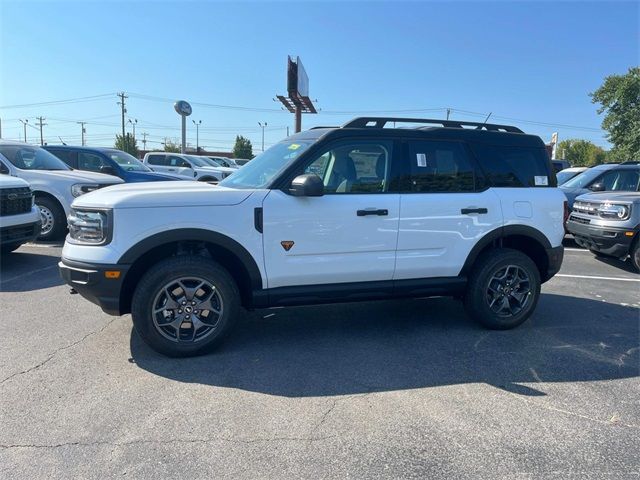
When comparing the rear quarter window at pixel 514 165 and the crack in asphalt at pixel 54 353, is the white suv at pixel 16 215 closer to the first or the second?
the crack in asphalt at pixel 54 353

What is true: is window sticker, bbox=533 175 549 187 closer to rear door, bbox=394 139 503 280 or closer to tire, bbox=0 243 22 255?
rear door, bbox=394 139 503 280

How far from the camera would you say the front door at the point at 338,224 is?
3.98 metres

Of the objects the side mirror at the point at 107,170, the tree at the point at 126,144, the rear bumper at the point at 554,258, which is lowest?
the rear bumper at the point at 554,258

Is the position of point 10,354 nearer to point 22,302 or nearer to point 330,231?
point 22,302

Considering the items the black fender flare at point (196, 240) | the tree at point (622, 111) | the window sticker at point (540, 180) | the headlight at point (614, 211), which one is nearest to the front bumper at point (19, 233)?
the black fender flare at point (196, 240)

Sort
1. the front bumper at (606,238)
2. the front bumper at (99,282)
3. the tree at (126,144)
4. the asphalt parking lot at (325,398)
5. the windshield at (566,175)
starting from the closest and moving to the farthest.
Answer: the asphalt parking lot at (325,398) < the front bumper at (99,282) < the front bumper at (606,238) < the windshield at (566,175) < the tree at (126,144)

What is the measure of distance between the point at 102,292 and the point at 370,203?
7.69 ft

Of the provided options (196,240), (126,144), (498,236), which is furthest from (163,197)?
(126,144)

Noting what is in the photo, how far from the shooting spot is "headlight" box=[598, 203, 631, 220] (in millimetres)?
7555

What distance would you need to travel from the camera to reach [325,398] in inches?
131

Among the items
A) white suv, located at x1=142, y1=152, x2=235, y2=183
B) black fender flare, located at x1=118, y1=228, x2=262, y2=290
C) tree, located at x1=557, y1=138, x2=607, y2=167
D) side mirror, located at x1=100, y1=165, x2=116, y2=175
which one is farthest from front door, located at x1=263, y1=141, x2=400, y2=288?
tree, located at x1=557, y1=138, x2=607, y2=167

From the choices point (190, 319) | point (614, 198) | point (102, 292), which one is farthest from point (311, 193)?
point (614, 198)

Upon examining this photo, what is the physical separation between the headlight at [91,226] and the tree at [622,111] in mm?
44949

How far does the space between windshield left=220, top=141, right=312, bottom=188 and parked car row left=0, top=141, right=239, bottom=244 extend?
2.84m
